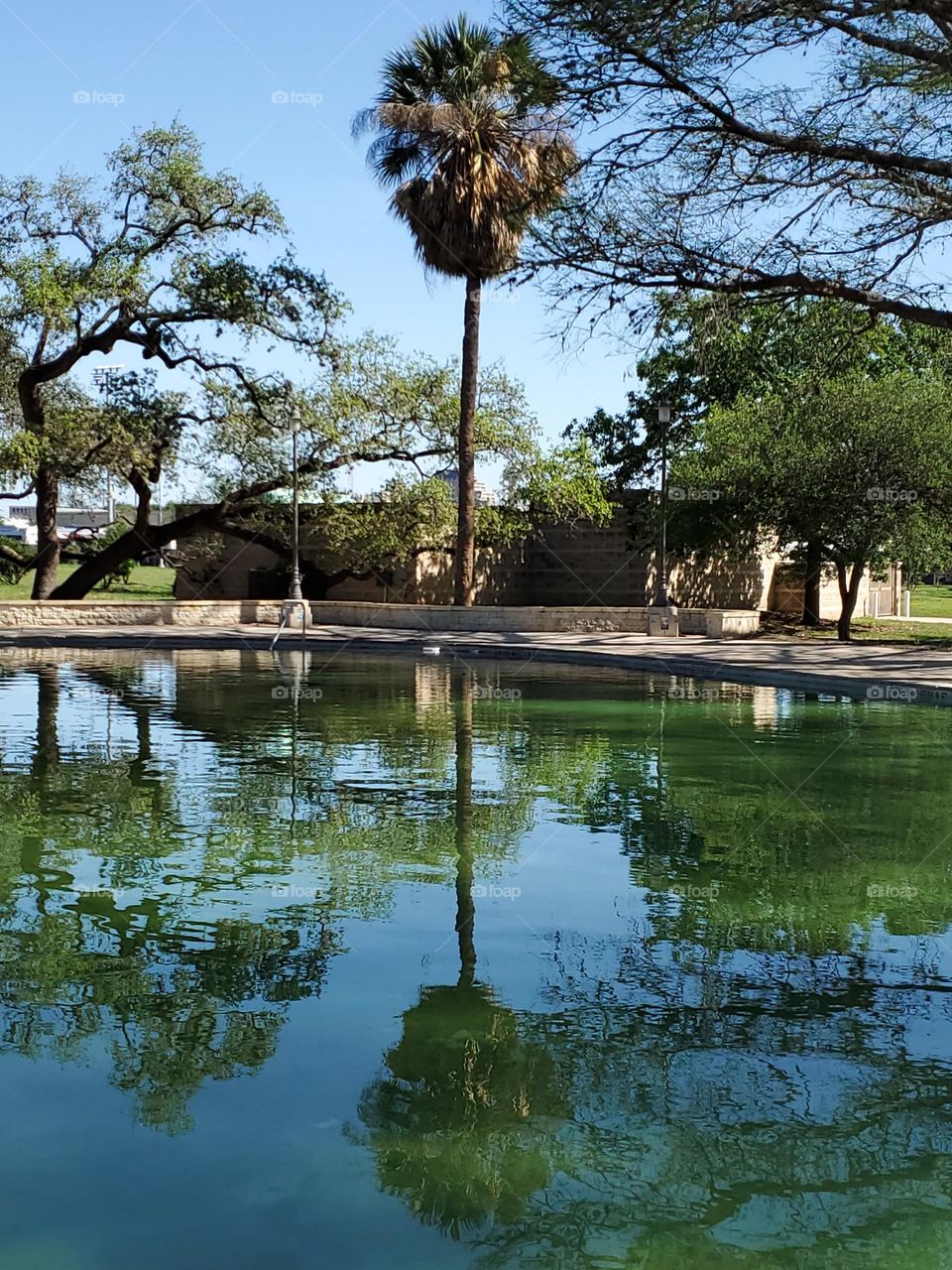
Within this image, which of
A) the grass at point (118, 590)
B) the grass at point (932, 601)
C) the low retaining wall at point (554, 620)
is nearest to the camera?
the low retaining wall at point (554, 620)

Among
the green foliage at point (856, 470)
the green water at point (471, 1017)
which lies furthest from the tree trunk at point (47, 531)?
the green water at point (471, 1017)

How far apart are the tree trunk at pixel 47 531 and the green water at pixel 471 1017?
81.8 ft

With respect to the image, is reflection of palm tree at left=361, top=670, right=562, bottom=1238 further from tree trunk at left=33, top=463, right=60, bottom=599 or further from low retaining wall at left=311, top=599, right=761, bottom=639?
tree trunk at left=33, top=463, right=60, bottom=599

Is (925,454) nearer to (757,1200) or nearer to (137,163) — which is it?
(137,163)

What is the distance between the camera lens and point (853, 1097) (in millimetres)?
4980

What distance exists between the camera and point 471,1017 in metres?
5.77

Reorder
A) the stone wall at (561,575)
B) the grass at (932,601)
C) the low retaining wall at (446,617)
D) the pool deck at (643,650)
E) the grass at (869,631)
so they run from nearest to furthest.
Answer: the pool deck at (643,650), the grass at (869,631), the low retaining wall at (446,617), the stone wall at (561,575), the grass at (932,601)

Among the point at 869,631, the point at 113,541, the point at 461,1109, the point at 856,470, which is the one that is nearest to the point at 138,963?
the point at 461,1109

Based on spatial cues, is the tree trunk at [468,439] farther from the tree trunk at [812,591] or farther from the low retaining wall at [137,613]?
the tree trunk at [812,591]

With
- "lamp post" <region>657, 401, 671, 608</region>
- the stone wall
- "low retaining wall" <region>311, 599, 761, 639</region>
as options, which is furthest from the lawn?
"lamp post" <region>657, 401, 671, 608</region>

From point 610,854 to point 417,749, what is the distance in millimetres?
4923

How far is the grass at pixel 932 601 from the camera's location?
168 ft

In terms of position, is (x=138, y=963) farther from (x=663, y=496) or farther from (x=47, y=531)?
(x=47, y=531)

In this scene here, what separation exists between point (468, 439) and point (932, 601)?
33.9 meters
